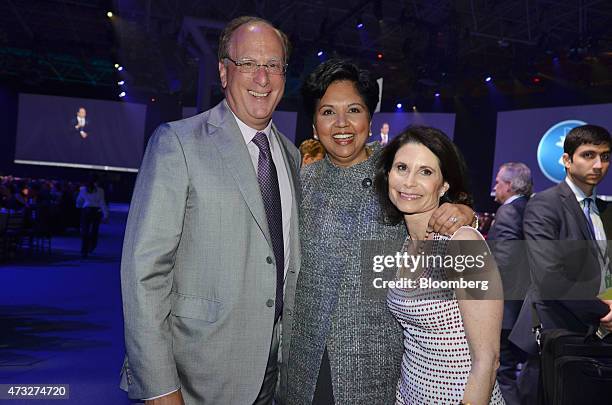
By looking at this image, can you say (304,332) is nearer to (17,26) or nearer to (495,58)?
(495,58)

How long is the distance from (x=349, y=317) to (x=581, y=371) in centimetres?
113

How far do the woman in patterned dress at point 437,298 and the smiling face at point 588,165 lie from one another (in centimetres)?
149

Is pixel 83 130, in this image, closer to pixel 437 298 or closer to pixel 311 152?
pixel 311 152

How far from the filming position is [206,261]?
1.78 metres

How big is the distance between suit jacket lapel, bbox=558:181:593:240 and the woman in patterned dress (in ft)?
4.64

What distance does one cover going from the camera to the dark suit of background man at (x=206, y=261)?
5.54 ft

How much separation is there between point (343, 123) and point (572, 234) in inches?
63.7

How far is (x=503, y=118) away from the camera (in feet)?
43.4

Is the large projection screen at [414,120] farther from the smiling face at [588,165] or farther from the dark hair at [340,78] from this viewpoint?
the dark hair at [340,78]

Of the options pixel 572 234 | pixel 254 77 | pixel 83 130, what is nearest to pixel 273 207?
pixel 254 77

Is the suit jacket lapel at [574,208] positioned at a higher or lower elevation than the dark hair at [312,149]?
lower

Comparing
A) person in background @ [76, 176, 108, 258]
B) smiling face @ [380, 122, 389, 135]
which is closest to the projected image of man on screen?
person in background @ [76, 176, 108, 258]

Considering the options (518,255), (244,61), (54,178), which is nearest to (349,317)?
(244,61)

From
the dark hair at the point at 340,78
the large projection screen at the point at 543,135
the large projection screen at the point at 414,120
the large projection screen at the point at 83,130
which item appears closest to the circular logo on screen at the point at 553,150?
the large projection screen at the point at 543,135
